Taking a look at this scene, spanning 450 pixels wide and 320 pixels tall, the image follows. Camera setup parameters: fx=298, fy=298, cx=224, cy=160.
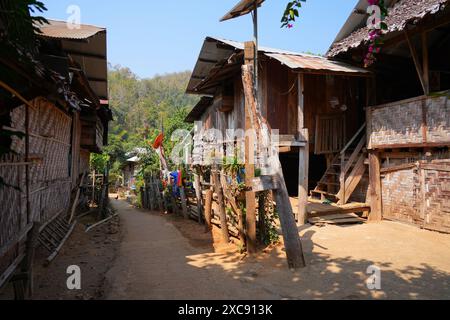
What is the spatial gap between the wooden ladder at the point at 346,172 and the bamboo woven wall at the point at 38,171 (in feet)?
26.4

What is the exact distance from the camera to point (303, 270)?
196 inches

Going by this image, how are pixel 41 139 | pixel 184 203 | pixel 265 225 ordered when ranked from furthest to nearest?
pixel 184 203 < pixel 265 225 < pixel 41 139

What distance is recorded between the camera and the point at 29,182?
5.12 m

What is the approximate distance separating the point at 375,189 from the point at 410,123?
2197mm

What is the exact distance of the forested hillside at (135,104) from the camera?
33.4m

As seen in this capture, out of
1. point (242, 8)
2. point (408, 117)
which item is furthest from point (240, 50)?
point (408, 117)

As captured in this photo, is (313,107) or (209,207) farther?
(313,107)

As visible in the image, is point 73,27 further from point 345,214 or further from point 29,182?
point 345,214

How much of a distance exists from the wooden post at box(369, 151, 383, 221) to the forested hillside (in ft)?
84.3

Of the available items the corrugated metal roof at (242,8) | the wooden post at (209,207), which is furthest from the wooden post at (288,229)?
the corrugated metal roof at (242,8)

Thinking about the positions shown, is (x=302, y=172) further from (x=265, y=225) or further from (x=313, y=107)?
(x=265, y=225)

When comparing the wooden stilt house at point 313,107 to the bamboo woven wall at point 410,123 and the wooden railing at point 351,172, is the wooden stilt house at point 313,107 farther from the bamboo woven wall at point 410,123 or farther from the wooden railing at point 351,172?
the bamboo woven wall at point 410,123

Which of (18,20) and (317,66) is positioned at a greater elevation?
(317,66)

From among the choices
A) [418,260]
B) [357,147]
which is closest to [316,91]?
[357,147]
